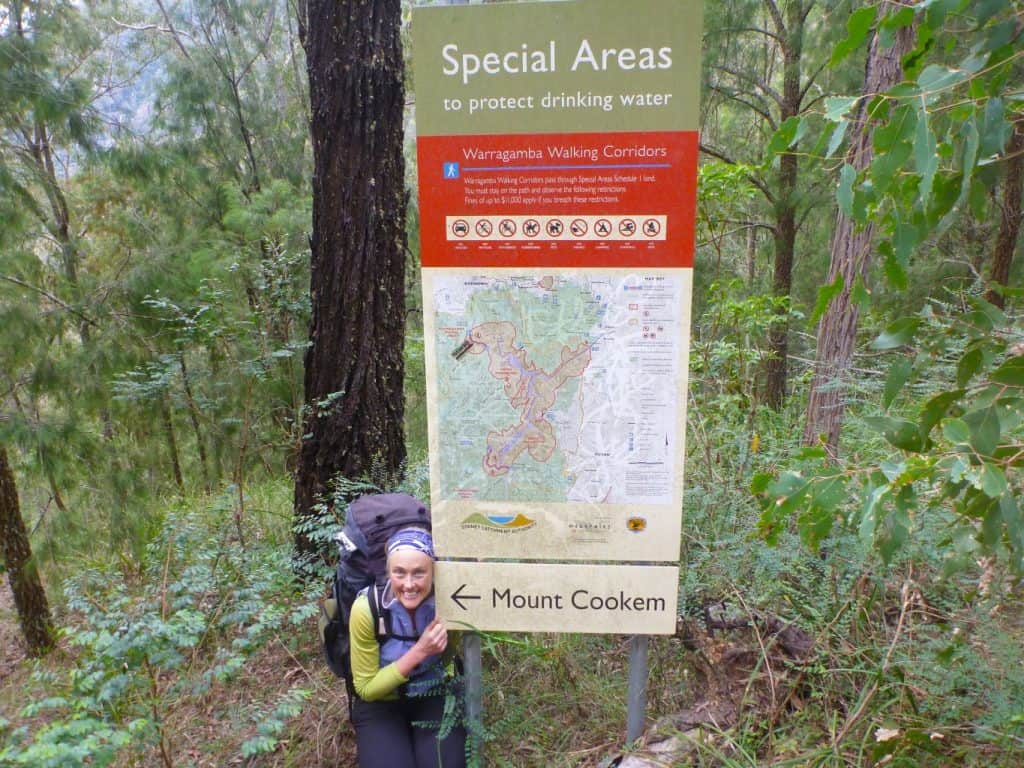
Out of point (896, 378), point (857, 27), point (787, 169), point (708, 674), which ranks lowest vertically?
point (708, 674)

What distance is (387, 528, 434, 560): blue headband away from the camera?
2.21 m

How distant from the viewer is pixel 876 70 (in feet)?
11.5

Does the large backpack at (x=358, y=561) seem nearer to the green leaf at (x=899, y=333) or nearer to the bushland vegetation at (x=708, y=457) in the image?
the bushland vegetation at (x=708, y=457)

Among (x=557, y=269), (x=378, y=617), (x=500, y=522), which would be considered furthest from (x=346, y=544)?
(x=557, y=269)

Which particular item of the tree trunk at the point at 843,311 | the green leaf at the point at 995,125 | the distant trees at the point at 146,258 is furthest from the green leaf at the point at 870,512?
the distant trees at the point at 146,258

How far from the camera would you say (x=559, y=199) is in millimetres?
1906

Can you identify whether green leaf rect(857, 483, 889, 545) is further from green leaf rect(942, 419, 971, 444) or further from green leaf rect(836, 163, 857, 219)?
green leaf rect(836, 163, 857, 219)

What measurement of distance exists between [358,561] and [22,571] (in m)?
5.94

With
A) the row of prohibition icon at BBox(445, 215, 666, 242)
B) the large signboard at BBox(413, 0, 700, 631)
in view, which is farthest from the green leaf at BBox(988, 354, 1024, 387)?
the row of prohibition icon at BBox(445, 215, 666, 242)

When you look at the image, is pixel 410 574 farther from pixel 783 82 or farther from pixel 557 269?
pixel 783 82

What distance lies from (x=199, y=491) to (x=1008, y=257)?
29.1 ft

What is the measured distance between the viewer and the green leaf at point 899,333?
4.52ft

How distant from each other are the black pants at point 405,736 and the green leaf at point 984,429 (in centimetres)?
192

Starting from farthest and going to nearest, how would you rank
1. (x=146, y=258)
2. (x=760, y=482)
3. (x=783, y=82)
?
(x=783, y=82)
(x=146, y=258)
(x=760, y=482)
